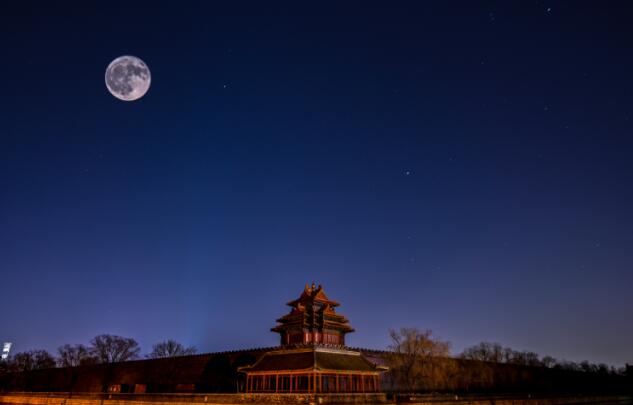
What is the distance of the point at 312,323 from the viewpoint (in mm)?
40469

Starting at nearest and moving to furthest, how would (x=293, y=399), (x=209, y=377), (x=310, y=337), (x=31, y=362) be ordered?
(x=293, y=399) < (x=310, y=337) < (x=209, y=377) < (x=31, y=362)

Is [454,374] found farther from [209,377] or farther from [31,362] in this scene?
[31,362]

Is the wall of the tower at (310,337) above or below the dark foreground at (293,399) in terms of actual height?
above

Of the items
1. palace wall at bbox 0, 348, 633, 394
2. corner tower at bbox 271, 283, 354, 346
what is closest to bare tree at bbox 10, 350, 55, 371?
palace wall at bbox 0, 348, 633, 394

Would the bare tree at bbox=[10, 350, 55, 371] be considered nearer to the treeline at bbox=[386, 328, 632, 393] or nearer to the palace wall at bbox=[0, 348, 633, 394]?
the palace wall at bbox=[0, 348, 633, 394]

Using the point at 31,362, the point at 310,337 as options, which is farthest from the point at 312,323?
the point at 31,362

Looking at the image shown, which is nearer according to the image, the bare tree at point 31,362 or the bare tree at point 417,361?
the bare tree at point 417,361

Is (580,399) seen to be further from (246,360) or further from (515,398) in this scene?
(246,360)

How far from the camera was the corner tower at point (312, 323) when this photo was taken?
40.2m

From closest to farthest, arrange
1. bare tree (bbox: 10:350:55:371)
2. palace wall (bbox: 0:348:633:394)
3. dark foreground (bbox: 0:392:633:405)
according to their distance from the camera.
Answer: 1. dark foreground (bbox: 0:392:633:405)
2. palace wall (bbox: 0:348:633:394)
3. bare tree (bbox: 10:350:55:371)

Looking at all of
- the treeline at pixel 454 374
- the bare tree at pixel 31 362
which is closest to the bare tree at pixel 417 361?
the treeline at pixel 454 374

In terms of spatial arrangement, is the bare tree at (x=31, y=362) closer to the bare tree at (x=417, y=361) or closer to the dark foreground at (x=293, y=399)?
the dark foreground at (x=293, y=399)

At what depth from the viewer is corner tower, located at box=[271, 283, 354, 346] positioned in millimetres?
40188

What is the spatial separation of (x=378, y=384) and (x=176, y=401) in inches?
709
